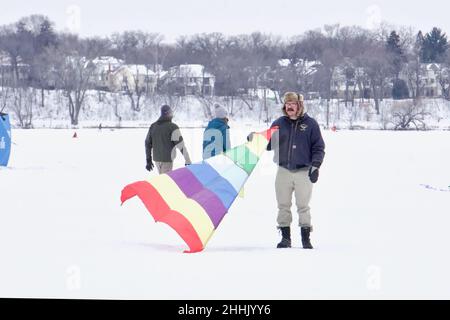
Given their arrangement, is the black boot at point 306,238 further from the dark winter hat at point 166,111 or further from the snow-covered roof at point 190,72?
the snow-covered roof at point 190,72

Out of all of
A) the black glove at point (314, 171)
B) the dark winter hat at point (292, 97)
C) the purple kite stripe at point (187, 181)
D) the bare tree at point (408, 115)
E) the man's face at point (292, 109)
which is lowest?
the bare tree at point (408, 115)

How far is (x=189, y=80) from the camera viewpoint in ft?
Result: 311

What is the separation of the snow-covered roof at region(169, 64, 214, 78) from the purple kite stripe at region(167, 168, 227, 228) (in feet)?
278

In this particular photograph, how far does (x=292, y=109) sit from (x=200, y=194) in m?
1.10

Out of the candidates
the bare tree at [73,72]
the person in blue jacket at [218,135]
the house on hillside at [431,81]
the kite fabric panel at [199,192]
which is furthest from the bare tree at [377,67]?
the kite fabric panel at [199,192]

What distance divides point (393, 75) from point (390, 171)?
245 feet

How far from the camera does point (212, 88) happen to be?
95.2 m

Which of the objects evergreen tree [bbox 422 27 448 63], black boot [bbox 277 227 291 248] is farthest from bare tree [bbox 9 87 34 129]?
black boot [bbox 277 227 291 248]

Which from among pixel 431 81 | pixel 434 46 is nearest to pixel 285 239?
pixel 434 46

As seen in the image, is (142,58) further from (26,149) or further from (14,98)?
(26,149)

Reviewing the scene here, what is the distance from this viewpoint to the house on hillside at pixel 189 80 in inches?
3649

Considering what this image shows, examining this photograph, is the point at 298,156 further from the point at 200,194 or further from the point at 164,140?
the point at 164,140

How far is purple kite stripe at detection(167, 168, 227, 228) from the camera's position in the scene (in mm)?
8164

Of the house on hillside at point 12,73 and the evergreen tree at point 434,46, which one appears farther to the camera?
the evergreen tree at point 434,46
